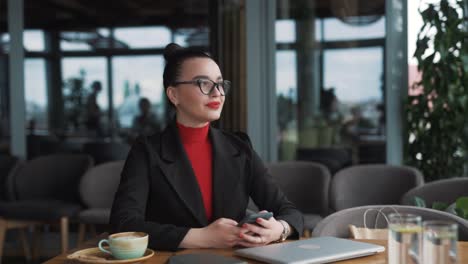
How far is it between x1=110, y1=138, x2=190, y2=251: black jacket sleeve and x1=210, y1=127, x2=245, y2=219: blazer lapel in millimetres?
254

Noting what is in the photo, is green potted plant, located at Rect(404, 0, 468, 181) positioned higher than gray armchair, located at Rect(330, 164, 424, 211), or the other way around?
green potted plant, located at Rect(404, 0, 468, 181)

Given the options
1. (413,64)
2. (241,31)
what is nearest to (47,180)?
(241,31)

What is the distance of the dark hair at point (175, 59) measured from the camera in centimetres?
242

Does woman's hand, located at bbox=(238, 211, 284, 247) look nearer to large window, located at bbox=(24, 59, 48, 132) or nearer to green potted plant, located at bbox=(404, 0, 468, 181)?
green potted plant, located at bbox=(404, 0, 468, 181)

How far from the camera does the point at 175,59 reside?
2436mm

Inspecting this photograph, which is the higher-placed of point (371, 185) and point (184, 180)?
point (184, 180)

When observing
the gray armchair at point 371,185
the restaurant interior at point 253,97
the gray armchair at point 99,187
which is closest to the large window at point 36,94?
the restaurant interior at point 253,97

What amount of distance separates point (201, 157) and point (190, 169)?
0.29ft

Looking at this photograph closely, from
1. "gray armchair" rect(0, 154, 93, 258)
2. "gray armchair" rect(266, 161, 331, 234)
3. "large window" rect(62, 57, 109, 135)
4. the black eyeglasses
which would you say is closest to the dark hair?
the black eyeglasses

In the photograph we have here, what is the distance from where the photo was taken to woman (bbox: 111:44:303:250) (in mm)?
2328

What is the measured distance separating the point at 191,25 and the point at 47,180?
7.50 ft

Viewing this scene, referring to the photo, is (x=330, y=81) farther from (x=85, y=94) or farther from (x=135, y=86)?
(x=85, y=94)

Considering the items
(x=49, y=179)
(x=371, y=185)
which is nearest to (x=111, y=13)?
(x=49, y=179)

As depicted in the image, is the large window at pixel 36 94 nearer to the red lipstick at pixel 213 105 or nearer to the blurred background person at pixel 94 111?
A: the blurred background person at pixel 94 111
